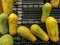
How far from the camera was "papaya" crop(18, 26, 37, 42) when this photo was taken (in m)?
0.61

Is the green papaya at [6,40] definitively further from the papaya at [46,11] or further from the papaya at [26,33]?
the papaya at [46,11]

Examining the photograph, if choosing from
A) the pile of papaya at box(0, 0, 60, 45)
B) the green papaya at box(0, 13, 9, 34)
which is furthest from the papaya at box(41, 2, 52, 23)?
the green papaya at box(0, 13, 9, 34)

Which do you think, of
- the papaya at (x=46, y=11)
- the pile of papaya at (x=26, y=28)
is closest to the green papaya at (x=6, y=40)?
the pile of papaya at (x=26, y=28)

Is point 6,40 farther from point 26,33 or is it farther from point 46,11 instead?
point 46,11

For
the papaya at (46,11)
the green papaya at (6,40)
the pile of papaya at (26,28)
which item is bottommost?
the green papaya at (6,40)

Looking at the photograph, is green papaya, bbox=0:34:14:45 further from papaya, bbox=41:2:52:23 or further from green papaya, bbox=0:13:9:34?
papaya, bbox=41:2:52:23

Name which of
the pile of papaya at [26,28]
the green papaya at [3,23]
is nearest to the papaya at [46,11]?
the pile of papaya at [26,28]

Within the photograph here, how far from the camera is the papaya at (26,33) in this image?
61 centimetres

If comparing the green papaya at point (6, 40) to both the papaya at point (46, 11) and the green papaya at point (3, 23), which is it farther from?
the papaya at point (46, 11)

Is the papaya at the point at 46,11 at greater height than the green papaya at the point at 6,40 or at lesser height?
greater

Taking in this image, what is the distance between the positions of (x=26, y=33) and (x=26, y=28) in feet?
0.08

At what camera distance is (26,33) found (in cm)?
61

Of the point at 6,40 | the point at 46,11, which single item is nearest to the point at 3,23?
the point at 6,40

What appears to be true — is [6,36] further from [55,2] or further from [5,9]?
[55,2]
